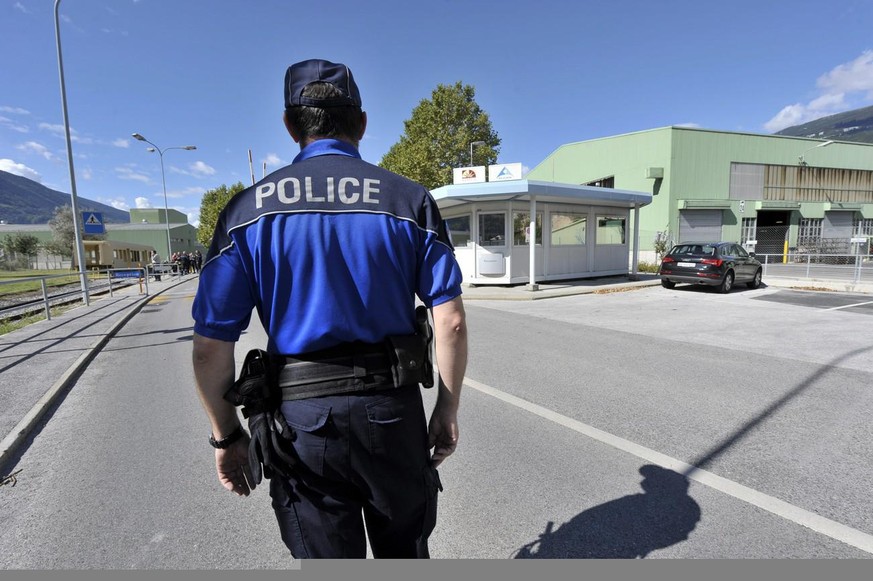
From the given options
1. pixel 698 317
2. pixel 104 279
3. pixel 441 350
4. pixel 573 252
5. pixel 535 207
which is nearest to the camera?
pixel 441 350

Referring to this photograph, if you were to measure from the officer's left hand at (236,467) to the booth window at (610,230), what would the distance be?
689 inches

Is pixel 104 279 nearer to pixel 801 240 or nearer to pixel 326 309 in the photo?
pixel 326 309

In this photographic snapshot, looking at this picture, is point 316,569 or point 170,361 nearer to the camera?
point 316,569

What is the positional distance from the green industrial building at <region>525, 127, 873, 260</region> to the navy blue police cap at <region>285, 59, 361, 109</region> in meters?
31.0

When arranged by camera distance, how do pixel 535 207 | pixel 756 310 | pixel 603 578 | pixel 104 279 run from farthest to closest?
1. pixel 104 279
2. pixel 535 207
3. pixel 756 310
4. pixel 603 578

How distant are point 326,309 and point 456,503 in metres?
1.99

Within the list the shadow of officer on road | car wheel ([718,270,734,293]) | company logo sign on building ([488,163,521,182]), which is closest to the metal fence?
car wheel ([718,270,734,293])

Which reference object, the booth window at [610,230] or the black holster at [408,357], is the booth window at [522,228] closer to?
the booth window at [610,230]

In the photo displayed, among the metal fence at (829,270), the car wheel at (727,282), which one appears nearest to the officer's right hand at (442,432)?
the car wheel at (727,282)

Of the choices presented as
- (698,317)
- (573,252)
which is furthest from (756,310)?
(573,252)

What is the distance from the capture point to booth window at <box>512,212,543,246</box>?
1585 centimetres

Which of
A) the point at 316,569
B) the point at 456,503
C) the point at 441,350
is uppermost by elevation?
the point at 441,350

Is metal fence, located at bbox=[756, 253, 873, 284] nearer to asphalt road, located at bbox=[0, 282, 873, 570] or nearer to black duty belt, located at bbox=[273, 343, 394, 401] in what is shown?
asphalt road, located at bbox=[0, 282, 873, 570]

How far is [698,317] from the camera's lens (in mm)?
9734
